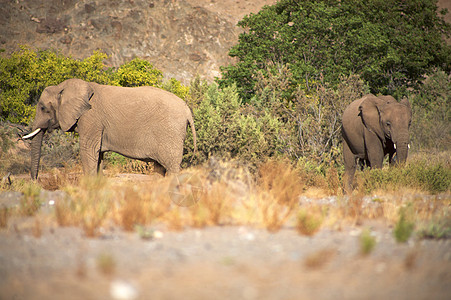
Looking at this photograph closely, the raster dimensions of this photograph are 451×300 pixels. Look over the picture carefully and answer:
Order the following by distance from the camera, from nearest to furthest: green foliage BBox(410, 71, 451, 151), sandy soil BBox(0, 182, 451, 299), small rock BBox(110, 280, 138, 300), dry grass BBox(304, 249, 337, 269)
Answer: small rock BBox(110, 280, 138, 300), sandy soil BBox(0, 182, 451, 299), dry grass BBox(304, 249, 337, 269), green foliage BBox(410, 71, 451, 151)

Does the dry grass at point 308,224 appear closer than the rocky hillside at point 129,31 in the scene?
Yes

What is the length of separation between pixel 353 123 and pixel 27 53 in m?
11.1

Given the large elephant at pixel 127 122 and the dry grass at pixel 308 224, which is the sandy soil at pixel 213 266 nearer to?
the dry grass at pixel 308 224

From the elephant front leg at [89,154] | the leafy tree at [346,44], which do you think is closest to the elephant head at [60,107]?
A: the elephant front leg at [89,154]

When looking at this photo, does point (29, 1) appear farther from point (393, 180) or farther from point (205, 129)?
point (393, 180)

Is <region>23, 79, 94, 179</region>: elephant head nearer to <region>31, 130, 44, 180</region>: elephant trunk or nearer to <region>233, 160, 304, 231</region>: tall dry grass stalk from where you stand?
<region>31, 130, 44, 180</region>: elephant trunk

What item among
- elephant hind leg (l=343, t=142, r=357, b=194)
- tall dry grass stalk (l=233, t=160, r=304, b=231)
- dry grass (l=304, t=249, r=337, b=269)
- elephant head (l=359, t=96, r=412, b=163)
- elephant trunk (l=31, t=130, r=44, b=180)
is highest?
elephant head (l=359, t=96, r=412, b=163)

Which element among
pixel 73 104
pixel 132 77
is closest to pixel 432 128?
pixel 132 77

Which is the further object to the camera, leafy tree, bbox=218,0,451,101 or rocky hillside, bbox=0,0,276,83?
rocky hillside, bbox=0,0,276,83

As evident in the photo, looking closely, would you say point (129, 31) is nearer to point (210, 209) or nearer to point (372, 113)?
point (372, 113)

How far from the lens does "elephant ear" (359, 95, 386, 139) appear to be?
11023mm

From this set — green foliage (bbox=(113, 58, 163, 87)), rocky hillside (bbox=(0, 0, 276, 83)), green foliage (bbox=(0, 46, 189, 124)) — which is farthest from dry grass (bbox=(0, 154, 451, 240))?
rocky hillside (bbox=(0, 0, 276, 83))

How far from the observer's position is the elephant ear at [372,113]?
11023 mm

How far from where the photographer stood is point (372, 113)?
36.6 feet
